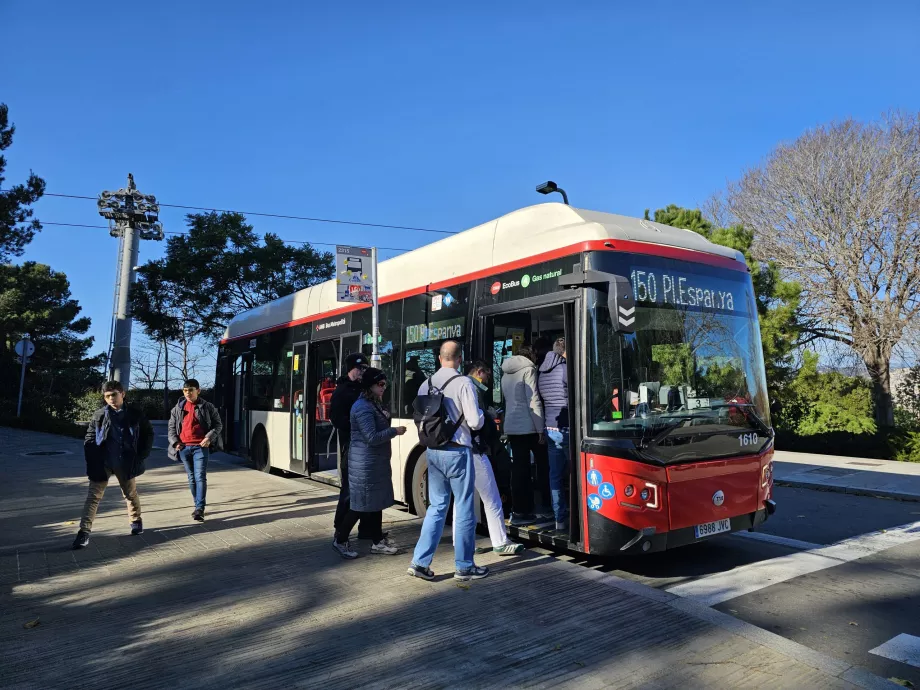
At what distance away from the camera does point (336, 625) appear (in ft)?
14.1

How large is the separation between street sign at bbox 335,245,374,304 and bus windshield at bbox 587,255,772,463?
4.02 meters

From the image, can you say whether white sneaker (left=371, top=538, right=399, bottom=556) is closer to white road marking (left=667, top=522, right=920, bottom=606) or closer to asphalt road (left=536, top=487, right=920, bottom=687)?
asphalt road (left=536, top=487, right=920, bottom=687)

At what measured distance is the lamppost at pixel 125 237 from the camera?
89.3 feet

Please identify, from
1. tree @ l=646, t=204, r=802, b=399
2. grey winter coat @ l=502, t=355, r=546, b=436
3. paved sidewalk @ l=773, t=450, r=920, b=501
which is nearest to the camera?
grey winter coat @ l=502, t=355, r=546, b=436

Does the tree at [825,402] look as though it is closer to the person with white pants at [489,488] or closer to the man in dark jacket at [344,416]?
the person with white pants at [489,488]

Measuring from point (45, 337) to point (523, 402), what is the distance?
37.0 meters

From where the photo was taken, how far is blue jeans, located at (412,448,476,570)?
17.1ft

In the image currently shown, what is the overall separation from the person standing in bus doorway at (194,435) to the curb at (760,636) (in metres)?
4.64

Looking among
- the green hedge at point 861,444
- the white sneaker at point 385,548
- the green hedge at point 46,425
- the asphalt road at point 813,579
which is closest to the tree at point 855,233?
the green hedge at point 861,444

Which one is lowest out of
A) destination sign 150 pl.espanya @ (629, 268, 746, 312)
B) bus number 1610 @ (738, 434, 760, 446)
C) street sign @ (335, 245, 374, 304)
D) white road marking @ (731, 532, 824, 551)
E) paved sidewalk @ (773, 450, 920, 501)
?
white road marking @ (731, 532, 824, 551)

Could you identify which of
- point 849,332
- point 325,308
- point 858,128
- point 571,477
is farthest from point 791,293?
point 571,477

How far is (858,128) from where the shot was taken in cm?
2025

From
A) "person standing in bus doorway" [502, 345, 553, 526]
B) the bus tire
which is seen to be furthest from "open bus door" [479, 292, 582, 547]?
the bus tire

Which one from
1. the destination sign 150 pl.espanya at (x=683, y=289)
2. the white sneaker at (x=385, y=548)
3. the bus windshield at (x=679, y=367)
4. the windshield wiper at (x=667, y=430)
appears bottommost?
the white sneaker at (x=385, y=548)
